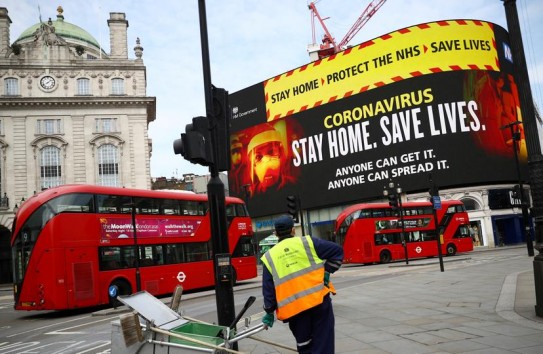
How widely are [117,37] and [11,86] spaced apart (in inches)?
456

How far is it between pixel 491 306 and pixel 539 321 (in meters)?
1.78

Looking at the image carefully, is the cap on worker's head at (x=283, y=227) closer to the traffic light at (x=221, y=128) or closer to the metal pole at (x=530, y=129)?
the traffic light at (x=221, y=128)

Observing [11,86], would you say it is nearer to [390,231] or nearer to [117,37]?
[117,37]

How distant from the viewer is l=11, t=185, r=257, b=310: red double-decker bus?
47.6 feet

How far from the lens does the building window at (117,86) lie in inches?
1956

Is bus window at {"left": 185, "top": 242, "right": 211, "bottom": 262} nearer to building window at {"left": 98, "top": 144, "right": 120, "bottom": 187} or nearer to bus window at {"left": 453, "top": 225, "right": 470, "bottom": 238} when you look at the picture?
bus window at {"left": 453, "top": 225, "right": 470, "bottom": 238}

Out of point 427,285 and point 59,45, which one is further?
point 59,45

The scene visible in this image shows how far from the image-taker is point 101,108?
49156mm

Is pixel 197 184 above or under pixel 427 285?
above

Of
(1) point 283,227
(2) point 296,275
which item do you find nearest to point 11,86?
(1) point 283,227

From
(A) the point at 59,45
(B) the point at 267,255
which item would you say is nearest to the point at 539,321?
(B) the point at 267,255

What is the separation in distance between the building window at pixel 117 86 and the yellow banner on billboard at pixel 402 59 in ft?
60.9

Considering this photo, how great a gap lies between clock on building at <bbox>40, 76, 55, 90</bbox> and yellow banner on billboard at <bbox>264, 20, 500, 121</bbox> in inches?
971

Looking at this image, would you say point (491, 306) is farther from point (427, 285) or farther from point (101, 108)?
point (101, 108)
